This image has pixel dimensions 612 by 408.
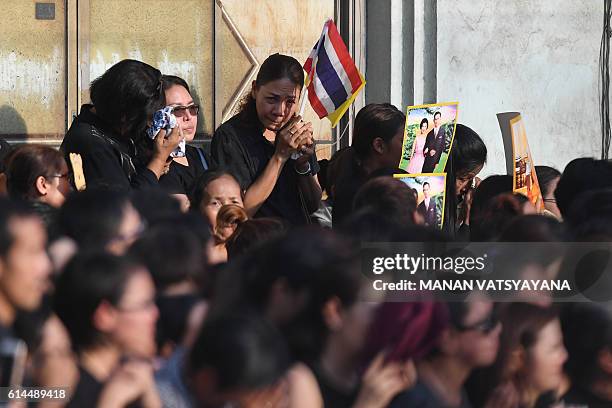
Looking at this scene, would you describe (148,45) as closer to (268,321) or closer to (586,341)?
(586,341)

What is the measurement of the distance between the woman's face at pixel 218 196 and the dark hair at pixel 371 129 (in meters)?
0.69

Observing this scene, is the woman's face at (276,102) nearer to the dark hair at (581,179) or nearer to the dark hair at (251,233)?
the dark hair at (251,233)

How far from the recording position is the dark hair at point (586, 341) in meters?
3.50

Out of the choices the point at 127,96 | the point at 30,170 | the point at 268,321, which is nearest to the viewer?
the point at 268,321

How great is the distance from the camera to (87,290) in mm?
3131

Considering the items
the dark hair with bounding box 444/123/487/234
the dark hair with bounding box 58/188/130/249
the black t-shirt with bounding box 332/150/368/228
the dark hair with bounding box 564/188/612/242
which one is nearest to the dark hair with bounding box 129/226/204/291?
the dark hair with bounding box 58/188/130/249

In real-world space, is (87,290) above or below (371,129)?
below

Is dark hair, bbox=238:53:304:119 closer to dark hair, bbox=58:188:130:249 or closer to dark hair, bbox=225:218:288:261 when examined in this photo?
dark hair, bbox=225:218:288:261

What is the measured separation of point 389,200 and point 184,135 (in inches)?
74.4

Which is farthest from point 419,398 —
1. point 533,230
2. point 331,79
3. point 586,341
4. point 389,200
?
point 331,79

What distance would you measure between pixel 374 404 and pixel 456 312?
1.25 ft

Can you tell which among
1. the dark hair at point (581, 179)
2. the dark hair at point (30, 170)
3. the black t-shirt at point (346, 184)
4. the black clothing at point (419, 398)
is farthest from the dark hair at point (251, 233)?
the black clothing at point (419, 398)

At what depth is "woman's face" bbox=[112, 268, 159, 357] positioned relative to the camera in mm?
3146

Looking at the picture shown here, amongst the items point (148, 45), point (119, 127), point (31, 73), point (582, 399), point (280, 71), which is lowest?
point (582, 399)
